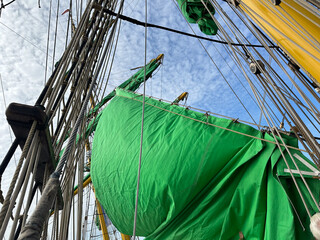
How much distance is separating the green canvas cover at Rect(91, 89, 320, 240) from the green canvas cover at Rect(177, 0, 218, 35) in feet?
4.38

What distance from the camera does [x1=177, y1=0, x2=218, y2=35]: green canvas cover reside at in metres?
3.37

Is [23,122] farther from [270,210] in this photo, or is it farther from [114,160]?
[270,210]

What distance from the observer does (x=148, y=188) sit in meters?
2.70

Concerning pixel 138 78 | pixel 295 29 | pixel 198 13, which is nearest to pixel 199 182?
pixel 295 29

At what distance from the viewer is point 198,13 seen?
3443 mm

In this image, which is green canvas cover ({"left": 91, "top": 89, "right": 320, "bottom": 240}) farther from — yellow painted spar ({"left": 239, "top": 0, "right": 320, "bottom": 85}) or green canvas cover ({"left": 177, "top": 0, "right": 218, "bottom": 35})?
green canvas cover ({"left": 177, "top": 0, "right": 218, "bottom": 35})

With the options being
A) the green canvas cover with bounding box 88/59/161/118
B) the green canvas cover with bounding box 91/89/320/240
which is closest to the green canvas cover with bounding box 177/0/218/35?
the green canvas cover with bounding box 91/89/320/240

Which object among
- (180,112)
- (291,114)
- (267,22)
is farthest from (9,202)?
(180,112)

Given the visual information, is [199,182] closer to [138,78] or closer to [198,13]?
[198,13]

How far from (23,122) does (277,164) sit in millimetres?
2180

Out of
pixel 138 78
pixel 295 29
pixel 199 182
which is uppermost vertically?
pixel 138 78

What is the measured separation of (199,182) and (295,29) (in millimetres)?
1741

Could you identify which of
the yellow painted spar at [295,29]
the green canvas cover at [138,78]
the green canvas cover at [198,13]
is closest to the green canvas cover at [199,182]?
the yellow painted spar at [295,29]

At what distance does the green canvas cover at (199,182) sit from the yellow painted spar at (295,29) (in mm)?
1115
